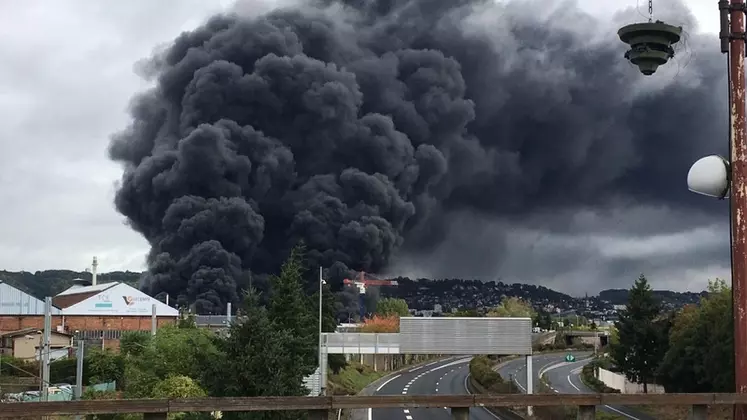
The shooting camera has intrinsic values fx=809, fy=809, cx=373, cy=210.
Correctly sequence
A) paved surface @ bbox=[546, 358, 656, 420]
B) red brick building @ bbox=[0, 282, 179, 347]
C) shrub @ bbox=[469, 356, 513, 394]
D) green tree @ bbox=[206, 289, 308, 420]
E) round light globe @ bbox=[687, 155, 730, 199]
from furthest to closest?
red brick building @ bbox=[0, 282, 179, 347], shrub @ bbox=[469, 356, 513, 394], paved surface @ bbox=[546, 358, 656, 420], green tree @ bbox=[206, 289, 308, 420], round light globe @ bbox=[687, 155, 730, 199]

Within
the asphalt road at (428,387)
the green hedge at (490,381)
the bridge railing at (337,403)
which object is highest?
the bridge railing at (337,403)

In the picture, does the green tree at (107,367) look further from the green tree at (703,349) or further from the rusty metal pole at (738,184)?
the rusty metal pole at (738,184)

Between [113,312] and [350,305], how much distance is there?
40025 mm

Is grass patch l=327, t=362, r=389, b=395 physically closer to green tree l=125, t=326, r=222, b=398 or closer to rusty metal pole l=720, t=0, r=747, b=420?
green tree l=125, t=326, r=222, b=398

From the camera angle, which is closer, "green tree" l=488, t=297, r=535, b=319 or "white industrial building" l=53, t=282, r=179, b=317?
"white industrial building" l=53, t=282, r=179, b=317

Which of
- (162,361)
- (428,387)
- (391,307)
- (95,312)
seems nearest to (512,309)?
(391,307)

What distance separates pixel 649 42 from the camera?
6363mm

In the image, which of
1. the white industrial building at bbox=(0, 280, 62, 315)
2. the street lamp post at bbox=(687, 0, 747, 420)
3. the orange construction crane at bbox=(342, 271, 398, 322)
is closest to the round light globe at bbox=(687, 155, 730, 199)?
the street lamp post at bbox=(687, 0, 747, 420)

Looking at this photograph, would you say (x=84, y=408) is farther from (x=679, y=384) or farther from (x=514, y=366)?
(x=514, y=366)

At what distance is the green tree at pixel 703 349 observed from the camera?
135 feet

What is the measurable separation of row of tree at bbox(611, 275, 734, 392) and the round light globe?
1205 inches

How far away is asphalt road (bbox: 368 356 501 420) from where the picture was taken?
1591 inches

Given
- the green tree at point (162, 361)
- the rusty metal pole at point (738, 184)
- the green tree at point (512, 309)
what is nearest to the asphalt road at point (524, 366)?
the green tree at point (512, 309)

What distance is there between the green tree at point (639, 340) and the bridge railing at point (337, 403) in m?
50.9
